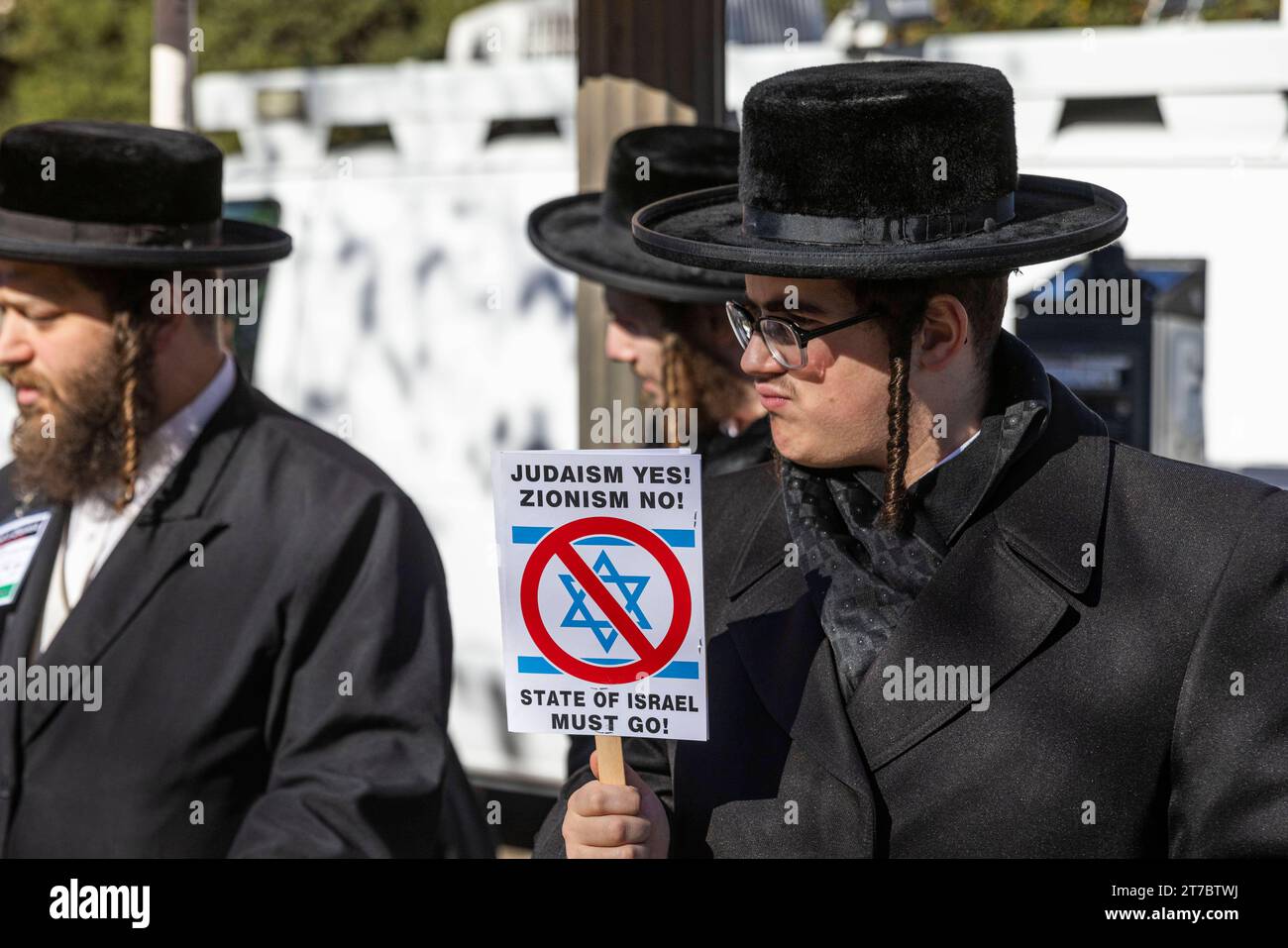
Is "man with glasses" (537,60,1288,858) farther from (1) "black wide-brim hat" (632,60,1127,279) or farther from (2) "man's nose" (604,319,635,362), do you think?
(2) "man's nose" (604,319,635,362)

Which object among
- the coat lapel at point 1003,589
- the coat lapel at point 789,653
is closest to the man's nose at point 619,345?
the coat lapel at point 789,653

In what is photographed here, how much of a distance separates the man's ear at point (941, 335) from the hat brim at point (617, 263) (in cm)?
124

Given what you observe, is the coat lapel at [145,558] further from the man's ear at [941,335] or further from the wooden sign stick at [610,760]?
the man's ear at [941,335]

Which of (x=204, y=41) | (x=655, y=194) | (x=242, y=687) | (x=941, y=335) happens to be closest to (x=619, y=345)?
(x=655, y=194)

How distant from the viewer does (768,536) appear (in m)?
2.62

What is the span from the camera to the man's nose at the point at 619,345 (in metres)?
3.95

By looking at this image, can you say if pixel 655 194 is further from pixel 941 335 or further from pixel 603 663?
pixel 603 663

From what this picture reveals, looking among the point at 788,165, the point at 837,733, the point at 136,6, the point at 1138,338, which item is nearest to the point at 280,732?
the point at 837,733

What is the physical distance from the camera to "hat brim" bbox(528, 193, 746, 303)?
375 centimetres

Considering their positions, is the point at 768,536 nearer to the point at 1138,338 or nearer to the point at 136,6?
the point at 1138,338

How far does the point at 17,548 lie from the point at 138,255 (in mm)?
601

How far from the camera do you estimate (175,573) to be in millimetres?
3166
